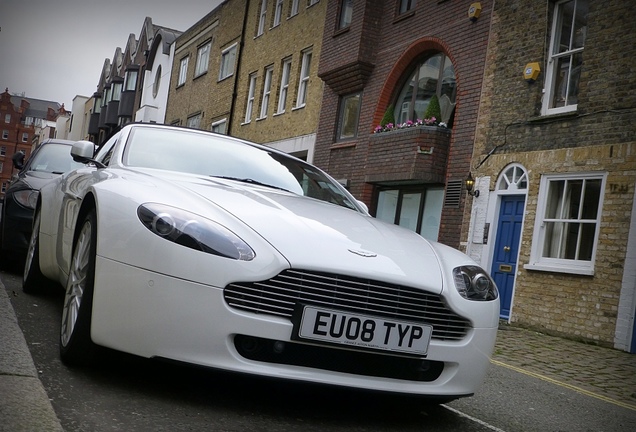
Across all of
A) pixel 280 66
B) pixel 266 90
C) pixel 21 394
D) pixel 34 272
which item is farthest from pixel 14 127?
pixel 21 394

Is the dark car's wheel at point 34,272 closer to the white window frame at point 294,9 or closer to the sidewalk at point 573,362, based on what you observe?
the sidewalk at point 573,362

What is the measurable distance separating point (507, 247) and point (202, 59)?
80.1ft

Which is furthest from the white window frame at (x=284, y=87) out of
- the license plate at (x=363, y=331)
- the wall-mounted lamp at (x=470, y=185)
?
the license plate at (x=363, y=331)

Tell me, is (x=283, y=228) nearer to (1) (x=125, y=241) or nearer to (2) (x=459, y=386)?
(1) (x=125, y=241)

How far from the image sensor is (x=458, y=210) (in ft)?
47.7

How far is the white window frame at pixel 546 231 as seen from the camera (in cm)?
1126

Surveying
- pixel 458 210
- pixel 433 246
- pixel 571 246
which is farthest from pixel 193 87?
pixel 433 246

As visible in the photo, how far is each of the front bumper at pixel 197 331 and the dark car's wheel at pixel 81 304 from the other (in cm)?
9

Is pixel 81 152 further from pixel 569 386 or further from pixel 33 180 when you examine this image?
pixel 569 386

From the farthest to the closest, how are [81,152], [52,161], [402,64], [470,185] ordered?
[402,64]
[470,185]
[52,161]
[81,152]

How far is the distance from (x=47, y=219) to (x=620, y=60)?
881cm

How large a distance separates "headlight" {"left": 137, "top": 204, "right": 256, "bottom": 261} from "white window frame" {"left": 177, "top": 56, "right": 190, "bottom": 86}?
34237 millimetres

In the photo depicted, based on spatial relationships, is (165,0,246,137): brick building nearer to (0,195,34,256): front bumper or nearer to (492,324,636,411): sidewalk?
(492,324,636,411): sidewalk

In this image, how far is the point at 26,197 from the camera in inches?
301
